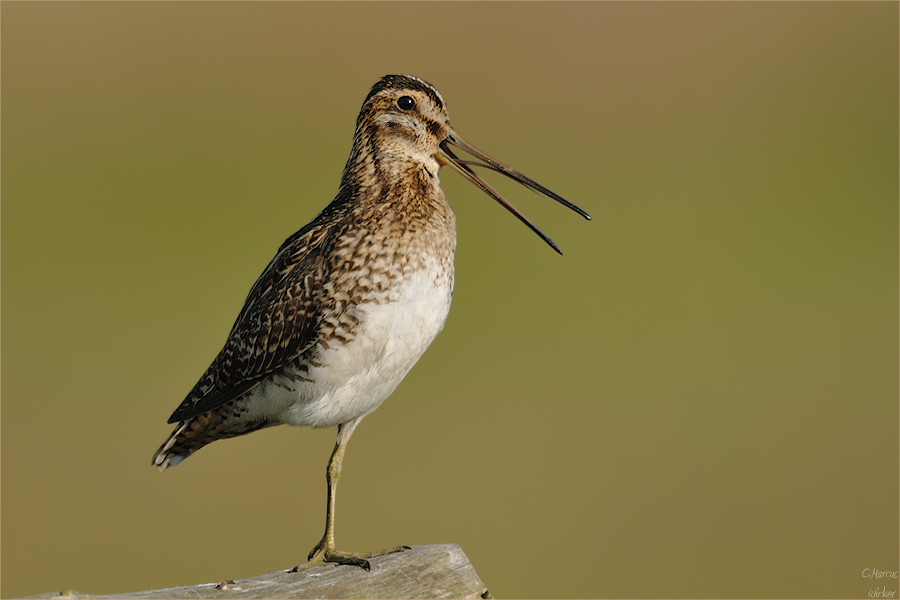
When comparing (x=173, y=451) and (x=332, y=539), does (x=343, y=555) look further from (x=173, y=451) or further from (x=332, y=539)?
(x=173, y=451)

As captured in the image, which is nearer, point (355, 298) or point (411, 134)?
point (355, 298)

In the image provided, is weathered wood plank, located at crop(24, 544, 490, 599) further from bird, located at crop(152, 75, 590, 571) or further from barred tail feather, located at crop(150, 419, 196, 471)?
barred tail feather, located at crop(150, 419, 196, 471)

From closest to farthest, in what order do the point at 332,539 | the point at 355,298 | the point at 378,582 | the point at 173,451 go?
the point at 378,582 → the point at 355,298 → the point at 332,539 → the point at 173,451

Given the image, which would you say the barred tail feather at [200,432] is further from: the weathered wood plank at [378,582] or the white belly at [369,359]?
the weathered wood plank at [378,582]

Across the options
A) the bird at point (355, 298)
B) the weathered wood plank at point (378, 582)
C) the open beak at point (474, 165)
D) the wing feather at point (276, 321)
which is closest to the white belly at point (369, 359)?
the bird at point (355, 298)

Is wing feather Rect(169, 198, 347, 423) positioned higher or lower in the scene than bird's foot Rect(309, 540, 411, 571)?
higher

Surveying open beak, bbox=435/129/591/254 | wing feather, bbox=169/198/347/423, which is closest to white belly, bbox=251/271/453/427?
wing feather, bbox=169/198/347/423

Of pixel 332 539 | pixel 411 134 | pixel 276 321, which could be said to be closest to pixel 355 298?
pixel 276 321

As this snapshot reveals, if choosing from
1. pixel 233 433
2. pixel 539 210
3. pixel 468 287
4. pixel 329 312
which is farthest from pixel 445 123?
pixel 539 210
